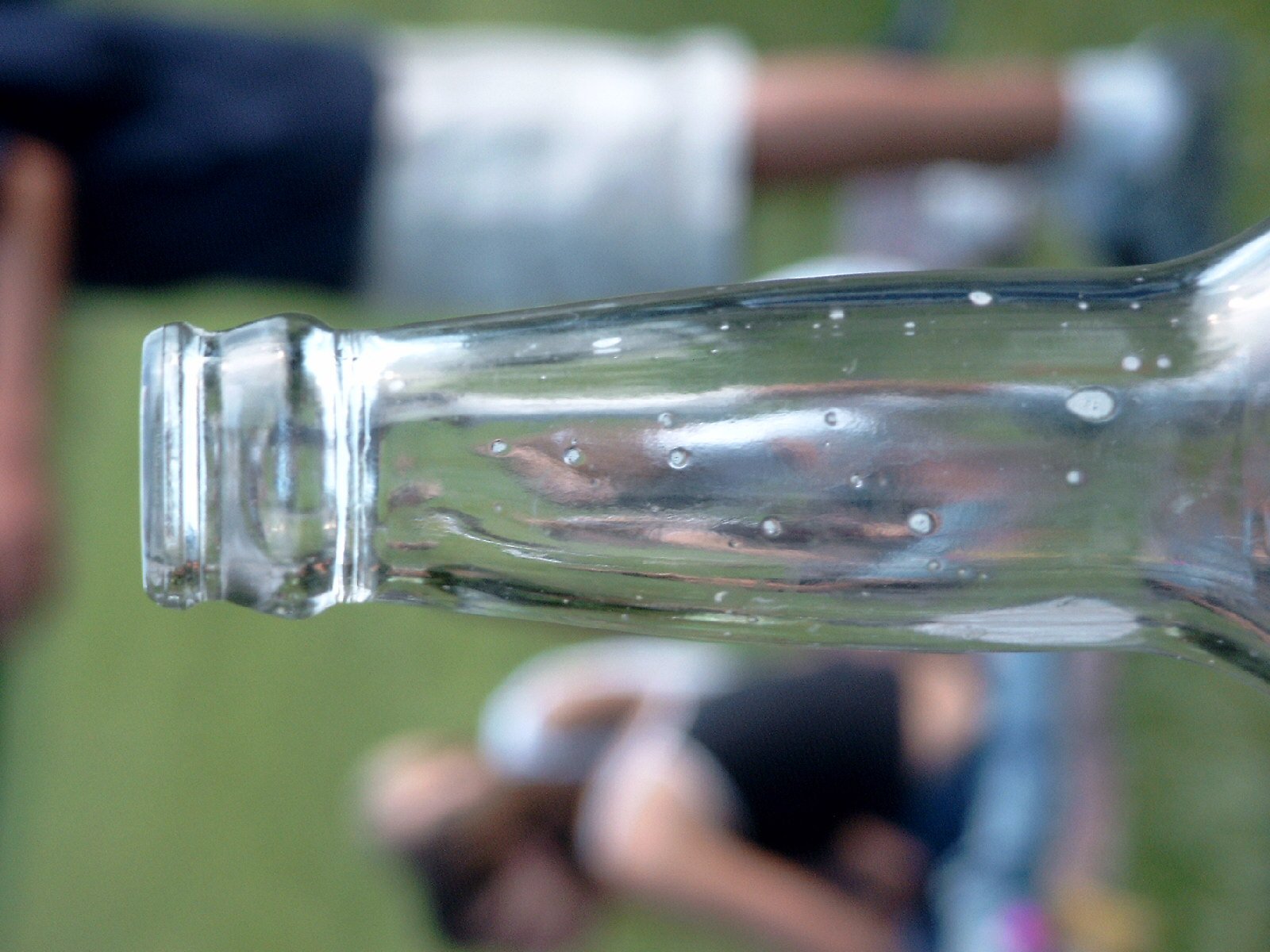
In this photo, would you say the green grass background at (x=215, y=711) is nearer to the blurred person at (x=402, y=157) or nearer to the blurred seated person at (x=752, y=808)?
the blurred seated person at (x=752, y=808)

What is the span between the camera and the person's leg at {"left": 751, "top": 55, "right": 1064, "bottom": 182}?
0.81 meters

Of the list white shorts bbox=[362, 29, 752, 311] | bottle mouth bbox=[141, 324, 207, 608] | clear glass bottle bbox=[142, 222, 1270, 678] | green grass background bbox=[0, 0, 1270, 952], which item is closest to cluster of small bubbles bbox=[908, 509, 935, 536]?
clear glass bottle bbox=[142, 222, 1270, 678]

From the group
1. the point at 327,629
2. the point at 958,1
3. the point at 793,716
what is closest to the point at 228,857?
the point at 327,629

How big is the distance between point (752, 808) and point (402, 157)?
0.69 metres

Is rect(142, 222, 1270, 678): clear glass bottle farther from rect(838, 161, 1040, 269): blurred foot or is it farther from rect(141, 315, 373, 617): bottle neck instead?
rect(838, 161, 1040, 269): blurred foot

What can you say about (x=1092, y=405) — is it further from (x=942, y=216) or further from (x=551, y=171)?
(x=942, y=216)

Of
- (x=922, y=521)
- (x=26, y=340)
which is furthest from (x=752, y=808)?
(x=922, y=521)

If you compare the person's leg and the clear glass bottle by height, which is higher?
→ the person's leg

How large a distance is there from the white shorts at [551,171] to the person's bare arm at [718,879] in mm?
580

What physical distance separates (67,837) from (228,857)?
31 cm

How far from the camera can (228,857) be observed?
1.83 metres

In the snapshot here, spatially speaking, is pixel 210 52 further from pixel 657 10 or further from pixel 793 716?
pixel 657 10

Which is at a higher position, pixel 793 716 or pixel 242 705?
pixel 793 716

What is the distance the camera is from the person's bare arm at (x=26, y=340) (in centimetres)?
68
